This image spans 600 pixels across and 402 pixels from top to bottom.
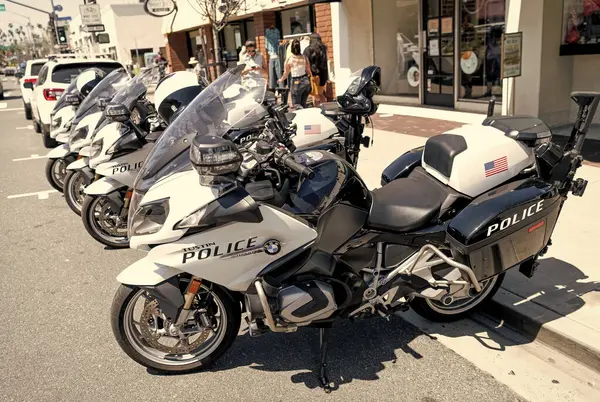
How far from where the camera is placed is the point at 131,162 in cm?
516

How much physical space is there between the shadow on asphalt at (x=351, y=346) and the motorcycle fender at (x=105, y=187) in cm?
233

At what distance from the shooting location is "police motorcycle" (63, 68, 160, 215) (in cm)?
551

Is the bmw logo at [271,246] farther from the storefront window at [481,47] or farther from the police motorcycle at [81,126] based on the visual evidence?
the storefront window at [481,47]

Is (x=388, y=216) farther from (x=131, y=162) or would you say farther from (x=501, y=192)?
(x=131, y=162)

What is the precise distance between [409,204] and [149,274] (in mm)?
1561

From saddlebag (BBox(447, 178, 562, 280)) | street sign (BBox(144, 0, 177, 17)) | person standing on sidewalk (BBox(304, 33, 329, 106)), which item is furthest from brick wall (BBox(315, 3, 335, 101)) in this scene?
saddlebag (BBox(447, 178, 562, 280))

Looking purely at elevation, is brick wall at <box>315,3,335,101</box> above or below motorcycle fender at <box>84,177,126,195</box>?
above

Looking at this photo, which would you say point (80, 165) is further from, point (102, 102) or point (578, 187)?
point (578, 187)

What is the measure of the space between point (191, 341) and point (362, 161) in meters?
5.10

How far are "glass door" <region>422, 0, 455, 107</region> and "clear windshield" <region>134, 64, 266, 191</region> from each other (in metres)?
8.93

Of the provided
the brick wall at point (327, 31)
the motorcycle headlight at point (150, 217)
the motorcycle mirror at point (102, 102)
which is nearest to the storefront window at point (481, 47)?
the brick wall at point (327, 31)

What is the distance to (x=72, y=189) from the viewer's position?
21.0ft

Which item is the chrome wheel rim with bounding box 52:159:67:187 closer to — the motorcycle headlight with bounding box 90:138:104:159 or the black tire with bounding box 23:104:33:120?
the motorcycle headlight with bounding box 90:138:104:159

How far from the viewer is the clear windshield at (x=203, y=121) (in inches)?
122
